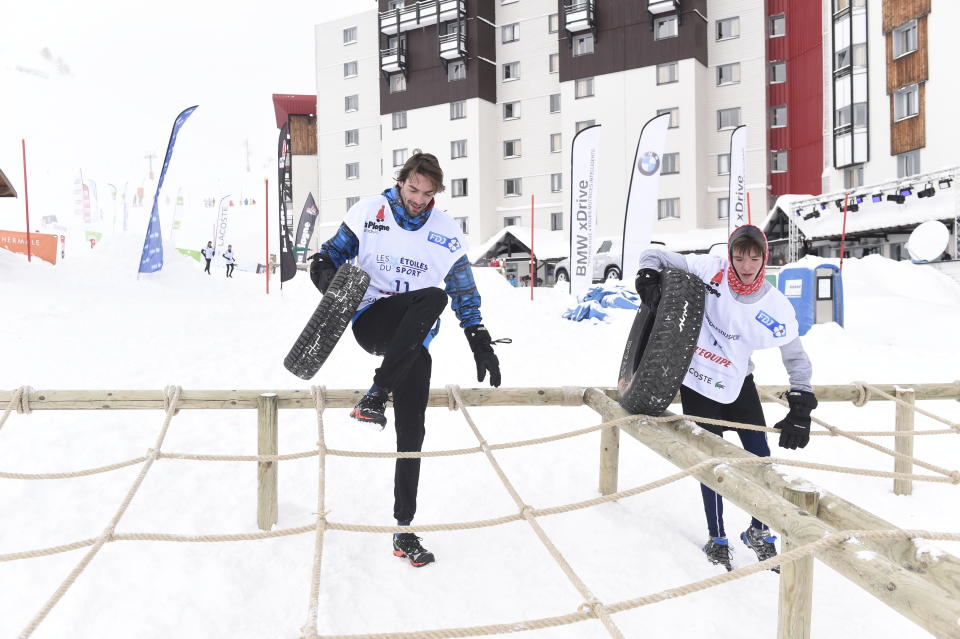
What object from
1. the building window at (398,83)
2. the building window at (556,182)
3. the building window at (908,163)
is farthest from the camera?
the building window at (398,83)

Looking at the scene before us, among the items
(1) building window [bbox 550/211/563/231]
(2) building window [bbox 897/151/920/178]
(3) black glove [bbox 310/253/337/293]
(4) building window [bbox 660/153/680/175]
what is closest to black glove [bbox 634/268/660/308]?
(3) black glove [bbox 310/253/337/293]

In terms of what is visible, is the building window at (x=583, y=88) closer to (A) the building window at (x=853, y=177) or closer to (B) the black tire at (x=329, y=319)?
(A) the building window at (x=853, y=177)

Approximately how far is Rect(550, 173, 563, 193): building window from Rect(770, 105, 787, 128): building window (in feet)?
29.4

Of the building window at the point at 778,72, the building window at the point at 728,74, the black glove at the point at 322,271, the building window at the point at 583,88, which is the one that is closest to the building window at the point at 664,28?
the building window at the point at 728,74

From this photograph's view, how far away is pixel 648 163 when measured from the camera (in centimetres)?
1232

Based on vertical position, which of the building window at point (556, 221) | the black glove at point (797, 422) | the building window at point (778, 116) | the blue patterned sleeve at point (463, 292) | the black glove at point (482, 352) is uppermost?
the building window at point (778, 116)

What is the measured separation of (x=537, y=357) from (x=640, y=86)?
20925 mm

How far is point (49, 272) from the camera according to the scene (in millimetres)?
11914

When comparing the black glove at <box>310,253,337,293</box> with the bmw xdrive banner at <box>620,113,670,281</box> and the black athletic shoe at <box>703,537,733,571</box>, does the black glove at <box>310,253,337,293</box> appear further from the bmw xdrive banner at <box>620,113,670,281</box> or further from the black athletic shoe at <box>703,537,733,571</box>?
the bmw xdrive banner at <box>620,113,670,281</box>

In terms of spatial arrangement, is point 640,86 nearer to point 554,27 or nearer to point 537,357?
point 554,27

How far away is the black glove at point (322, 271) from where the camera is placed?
303 centimetres

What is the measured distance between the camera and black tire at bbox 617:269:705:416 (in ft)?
9.51

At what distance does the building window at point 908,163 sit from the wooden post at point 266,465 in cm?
2110

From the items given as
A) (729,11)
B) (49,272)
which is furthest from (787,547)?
(729,11)
